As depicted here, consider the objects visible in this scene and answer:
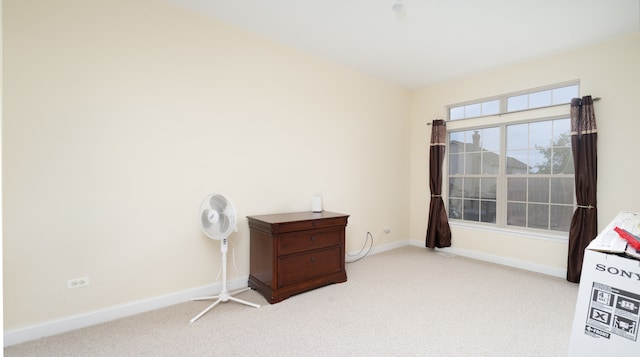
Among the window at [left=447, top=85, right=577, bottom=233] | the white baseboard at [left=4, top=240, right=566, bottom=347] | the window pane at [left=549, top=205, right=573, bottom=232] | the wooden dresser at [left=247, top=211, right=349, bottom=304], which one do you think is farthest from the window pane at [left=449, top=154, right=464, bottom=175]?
the wooden dresser at [left=247, top=211, right=349, bottom=304]

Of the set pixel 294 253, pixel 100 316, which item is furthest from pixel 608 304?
pixel 100 316

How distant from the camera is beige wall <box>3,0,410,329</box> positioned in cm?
229

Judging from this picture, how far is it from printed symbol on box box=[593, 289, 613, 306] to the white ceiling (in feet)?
8.16

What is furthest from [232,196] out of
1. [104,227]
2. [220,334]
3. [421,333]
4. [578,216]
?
[578,216]

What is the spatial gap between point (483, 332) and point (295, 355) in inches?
57.1

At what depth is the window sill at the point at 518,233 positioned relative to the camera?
378 cm

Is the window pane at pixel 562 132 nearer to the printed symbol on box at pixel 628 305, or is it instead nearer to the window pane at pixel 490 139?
the window pane at pixel 490 139

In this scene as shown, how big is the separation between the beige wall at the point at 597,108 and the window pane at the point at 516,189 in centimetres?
50

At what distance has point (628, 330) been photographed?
3.88ft

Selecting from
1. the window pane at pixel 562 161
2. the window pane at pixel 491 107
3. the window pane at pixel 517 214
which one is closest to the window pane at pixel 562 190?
the window pane at pixel 562 161

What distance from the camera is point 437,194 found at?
15.7ft

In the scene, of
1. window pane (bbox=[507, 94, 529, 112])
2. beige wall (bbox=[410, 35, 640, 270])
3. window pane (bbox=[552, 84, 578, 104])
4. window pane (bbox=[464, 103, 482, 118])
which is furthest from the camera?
window pane (bbox=[464, 103, 482, 118])

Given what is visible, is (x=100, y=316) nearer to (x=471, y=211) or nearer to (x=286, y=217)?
(x=286, y=217)

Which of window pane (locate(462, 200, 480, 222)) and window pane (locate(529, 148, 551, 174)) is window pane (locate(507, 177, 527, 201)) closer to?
window pane (locate(529, 148, 551, 174))
